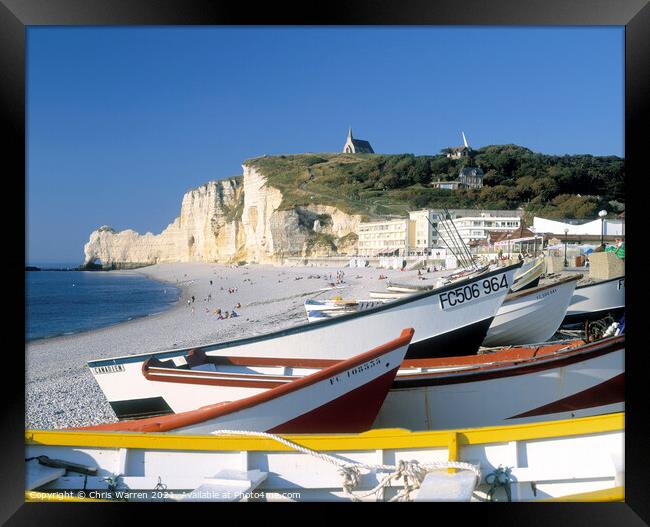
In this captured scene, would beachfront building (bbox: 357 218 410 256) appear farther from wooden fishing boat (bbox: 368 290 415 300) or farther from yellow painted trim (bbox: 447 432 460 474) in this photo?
yellow painted trim (bbox: 447 432 460 474)

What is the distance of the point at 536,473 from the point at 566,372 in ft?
4.87

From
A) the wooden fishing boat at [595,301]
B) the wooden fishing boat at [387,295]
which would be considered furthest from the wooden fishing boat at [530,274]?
the wooden fishing boat at [387,295]

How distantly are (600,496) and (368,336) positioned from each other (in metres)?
2.05

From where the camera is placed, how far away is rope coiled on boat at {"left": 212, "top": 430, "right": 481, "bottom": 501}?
246 cm

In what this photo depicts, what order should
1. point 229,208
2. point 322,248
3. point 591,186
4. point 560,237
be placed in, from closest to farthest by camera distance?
point 591,186 → point 560,237 → point 322,248 → point 229,208

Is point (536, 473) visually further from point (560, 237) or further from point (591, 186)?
point (560, 237)

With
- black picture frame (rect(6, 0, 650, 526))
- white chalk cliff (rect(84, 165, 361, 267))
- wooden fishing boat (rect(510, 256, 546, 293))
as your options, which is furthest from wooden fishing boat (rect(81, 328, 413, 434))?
wooden fishing boat (rect(510, 256, 546, 293))

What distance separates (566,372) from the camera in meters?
3.83

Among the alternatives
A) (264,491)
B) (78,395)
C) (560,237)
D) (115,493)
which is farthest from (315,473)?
(560,237)

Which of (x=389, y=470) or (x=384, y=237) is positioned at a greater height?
(x=384, y=237)

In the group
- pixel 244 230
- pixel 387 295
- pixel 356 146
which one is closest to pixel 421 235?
pixel 387 295

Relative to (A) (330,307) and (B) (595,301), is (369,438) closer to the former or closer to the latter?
(A) (330,307)

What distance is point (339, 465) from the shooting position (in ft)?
8.35

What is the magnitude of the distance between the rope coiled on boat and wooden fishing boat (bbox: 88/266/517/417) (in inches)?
63.3
